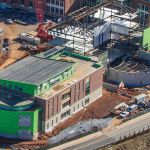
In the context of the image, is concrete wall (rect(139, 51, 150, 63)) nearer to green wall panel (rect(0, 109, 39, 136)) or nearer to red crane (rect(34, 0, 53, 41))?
red crane (rect(34, 0, 53, 41))

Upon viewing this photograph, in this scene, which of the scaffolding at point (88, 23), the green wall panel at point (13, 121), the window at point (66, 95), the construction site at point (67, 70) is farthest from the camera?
the scaffolding at point (88, 23)

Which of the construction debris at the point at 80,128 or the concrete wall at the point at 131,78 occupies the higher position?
the concrete wall at the point at 131,78

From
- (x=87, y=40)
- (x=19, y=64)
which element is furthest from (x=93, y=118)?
(x=87, y=40)

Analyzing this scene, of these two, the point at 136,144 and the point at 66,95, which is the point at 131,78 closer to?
the point at 66,95

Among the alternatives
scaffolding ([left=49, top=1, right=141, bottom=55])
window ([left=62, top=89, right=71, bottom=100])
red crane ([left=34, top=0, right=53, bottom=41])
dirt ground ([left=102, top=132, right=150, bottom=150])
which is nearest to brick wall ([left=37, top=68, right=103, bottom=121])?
window ([left=62, top=89, right=71, bottom=100])

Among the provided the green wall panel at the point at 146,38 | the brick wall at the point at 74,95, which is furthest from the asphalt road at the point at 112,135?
the green wall panel at the point at 146,38

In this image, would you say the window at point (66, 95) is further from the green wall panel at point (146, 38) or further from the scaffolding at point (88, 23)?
the green wall panel at point (146, 38)

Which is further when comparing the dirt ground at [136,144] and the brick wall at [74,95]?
the brick wall at [74,95]
